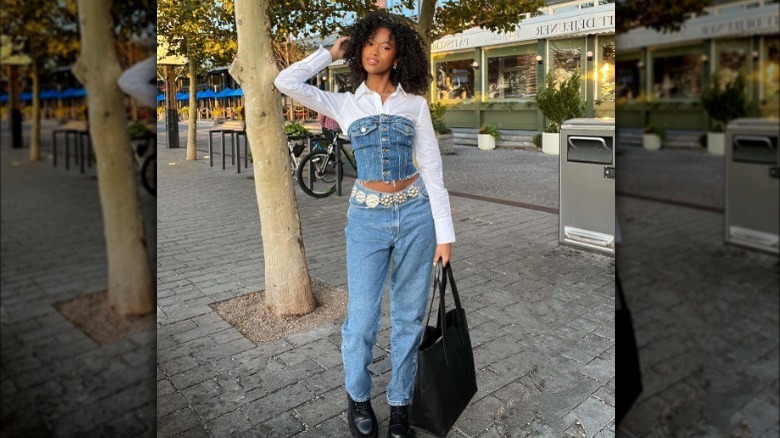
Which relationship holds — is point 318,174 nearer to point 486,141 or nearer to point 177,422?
point 486,141

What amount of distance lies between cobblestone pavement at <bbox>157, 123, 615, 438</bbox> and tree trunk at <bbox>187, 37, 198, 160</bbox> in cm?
9

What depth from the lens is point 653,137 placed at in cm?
78

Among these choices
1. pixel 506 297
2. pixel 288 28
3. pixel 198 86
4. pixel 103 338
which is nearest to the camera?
pixel 103 338

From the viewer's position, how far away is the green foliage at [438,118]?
259 cm

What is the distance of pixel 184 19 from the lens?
2520 millimetres

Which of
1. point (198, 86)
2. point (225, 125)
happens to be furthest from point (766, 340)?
point (225, 125)

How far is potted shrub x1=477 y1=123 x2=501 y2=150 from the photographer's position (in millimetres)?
2691

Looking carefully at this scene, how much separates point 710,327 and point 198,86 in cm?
234

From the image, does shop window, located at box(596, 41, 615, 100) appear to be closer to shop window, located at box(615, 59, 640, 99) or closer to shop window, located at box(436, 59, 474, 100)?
shop window, located at box(436, 59, 474, 100)

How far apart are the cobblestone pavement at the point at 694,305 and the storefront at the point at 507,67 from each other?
1.69 metres

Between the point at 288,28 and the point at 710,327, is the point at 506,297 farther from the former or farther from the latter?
the point at 710,327

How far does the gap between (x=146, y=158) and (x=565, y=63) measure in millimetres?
1824

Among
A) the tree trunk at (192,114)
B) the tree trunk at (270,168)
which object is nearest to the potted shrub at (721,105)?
the tree trunk at (192,114)

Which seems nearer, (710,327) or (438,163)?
(710,327)
